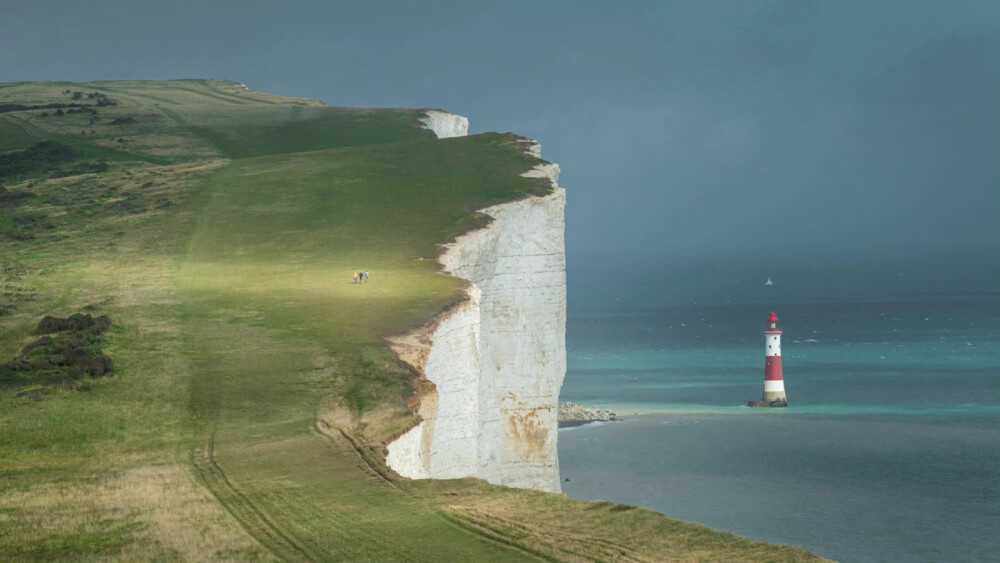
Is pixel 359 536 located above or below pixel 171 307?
below

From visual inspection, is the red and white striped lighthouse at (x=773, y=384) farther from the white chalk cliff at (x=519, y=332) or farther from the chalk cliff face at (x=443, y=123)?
the white chalk cliff at (x=519, y=332)

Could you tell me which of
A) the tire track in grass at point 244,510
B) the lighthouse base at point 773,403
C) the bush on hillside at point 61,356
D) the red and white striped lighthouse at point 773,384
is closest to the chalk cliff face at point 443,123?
the red and white striped lighthouse at point 773,384

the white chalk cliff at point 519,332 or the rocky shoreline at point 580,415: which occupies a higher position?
the white chalk cliff at point 519,332

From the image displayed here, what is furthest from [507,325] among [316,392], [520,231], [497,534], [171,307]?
[497,534]

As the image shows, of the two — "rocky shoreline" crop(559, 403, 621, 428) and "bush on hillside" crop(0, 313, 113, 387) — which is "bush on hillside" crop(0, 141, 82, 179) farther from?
"bush on hillside" crop(0, 313, 113, 387)

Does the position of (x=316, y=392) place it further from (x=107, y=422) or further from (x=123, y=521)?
(x=123, y=521)
